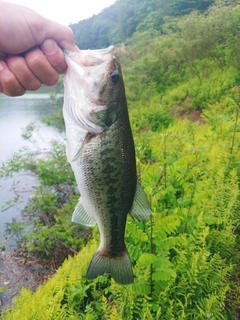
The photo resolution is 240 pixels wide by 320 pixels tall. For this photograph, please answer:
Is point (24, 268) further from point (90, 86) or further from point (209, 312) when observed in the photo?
point (90, 86)

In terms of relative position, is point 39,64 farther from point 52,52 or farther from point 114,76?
point 114,76

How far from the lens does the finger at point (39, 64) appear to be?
5.37 feet

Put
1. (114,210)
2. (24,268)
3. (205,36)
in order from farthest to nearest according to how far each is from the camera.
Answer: (205,36)
(24,268)
(114,210)

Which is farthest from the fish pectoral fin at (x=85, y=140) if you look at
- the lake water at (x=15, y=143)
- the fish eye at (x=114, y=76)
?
the lake water at (x=15, y=143)

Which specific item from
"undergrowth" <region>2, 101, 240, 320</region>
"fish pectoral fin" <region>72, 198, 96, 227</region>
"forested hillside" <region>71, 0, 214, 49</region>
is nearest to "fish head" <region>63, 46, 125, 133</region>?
"fish pectoral fin" <region>72, 198, 96, 227</region>

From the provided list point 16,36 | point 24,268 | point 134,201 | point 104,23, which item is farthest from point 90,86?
point 104,23

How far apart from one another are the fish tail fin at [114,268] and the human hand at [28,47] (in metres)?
1.20

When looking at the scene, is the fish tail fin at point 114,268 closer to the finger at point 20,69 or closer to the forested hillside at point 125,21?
the finger at point 20,69

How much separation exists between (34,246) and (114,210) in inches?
176

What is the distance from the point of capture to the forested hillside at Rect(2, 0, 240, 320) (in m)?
2.53

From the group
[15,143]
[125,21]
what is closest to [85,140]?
[15,143]

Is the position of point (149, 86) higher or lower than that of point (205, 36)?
lower

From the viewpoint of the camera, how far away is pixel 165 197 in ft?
11.2

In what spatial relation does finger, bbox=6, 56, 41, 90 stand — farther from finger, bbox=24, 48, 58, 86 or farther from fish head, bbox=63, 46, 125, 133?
fish head, bbox=63, 46, 125, 133
